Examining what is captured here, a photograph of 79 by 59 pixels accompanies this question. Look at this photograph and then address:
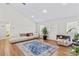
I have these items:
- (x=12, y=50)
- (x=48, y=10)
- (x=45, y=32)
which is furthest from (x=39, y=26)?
(x=12, y=50)

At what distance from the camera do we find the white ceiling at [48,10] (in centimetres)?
201

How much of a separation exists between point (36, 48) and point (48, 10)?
0.69 meters

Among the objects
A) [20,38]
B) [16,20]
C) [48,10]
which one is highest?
[48,10]

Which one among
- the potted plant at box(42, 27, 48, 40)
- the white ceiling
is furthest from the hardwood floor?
the white ceiling

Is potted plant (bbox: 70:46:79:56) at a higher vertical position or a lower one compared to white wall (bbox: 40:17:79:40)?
lower

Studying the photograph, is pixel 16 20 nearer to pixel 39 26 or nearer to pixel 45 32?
pixel 39 26

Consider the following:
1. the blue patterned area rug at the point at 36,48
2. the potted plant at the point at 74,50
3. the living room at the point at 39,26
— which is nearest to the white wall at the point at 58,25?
the living room at the point at 39,26

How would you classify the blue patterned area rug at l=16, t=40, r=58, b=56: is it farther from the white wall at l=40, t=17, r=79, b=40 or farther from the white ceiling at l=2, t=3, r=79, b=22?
the white ceiling at l=2, t=3, r=79, b=22

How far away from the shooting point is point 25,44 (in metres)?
2.07

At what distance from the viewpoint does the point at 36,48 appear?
82.0 inches

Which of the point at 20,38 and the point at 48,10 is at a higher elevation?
the point at 48,10

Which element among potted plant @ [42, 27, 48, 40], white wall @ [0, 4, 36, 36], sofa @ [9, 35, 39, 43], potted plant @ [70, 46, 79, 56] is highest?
white wall @ [0, 4, 36, 36]

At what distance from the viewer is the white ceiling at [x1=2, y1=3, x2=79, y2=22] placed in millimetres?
2006

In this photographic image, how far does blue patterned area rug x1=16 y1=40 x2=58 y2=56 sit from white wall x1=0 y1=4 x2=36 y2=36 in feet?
0.72
